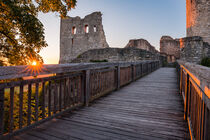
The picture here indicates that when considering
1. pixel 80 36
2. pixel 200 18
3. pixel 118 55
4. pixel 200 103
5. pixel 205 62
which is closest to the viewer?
pixel 200 103

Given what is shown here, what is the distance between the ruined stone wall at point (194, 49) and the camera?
12.4 m

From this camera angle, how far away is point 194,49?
12.5 m

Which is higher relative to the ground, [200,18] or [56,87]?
[200,18]

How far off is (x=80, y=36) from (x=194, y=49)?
20.0 meters

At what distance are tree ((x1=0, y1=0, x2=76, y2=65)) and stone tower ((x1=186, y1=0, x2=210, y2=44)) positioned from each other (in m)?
20.0

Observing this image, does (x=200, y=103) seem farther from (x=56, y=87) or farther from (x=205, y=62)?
(x=205, y=62)

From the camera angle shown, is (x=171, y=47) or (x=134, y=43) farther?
(x=171, y=47)

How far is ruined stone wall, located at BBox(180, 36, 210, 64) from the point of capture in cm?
1245

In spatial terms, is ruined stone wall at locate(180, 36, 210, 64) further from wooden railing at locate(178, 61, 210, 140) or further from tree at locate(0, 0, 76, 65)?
wooden railing at locate(178, 61, 210, 140)

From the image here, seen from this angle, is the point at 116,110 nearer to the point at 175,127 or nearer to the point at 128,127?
the point at 128,127

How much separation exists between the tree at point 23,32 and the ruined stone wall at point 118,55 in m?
9.65

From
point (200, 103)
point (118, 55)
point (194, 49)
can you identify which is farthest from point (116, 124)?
point (118, 55)

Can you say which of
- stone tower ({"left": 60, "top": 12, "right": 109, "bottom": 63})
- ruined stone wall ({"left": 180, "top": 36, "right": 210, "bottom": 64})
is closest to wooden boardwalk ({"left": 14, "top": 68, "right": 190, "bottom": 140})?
ruined stone wall ({"left": 180, "top": 36, "right": 210, "bottom": 64})

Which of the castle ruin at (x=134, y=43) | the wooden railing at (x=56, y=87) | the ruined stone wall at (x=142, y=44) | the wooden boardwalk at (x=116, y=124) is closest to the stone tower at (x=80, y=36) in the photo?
the castle ruin at (x=134, y=43)
